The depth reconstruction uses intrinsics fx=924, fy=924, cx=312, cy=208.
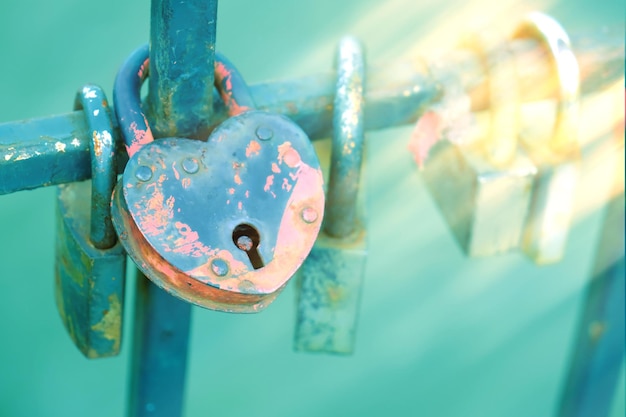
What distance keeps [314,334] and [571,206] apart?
258mm

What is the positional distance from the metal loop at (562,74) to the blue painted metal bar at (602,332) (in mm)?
162

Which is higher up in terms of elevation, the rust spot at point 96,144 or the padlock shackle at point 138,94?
the padlock shackle at point 138,94

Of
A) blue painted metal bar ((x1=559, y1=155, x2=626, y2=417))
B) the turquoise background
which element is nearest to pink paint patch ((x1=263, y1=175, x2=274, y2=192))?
blue painted metal bar ((x1=559, y1=155, x2=626, y2=417))

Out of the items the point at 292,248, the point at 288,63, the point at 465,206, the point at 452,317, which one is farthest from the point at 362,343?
the point at 292,248

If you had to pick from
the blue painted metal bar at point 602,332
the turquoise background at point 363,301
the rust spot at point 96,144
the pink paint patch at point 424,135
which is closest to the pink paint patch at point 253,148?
the rust spot at point 96,144

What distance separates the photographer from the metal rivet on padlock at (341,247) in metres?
0.72

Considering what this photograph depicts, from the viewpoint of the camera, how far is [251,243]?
639mm

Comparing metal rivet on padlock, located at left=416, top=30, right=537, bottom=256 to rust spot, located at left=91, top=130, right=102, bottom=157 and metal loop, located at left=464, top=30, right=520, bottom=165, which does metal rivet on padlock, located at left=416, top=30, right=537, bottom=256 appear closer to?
metal loop, located at left=464, top=30, right=520, bottom=165

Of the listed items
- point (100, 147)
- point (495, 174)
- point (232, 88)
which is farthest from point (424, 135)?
point (100, 147)

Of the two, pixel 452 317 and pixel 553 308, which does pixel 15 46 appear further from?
pixel 553 308

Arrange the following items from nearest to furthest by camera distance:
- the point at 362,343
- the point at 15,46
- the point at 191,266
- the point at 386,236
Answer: the point at 191,266 < the point at 15,46 < the point at 386,236 < the point at 362,343

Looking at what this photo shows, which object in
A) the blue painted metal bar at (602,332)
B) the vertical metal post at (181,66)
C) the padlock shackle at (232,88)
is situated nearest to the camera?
the vertical metal post at (181,66)

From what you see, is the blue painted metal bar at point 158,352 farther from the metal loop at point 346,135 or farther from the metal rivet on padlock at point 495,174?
the metal rivet on padlock at point 495,174

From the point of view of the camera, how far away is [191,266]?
1.99 ft
